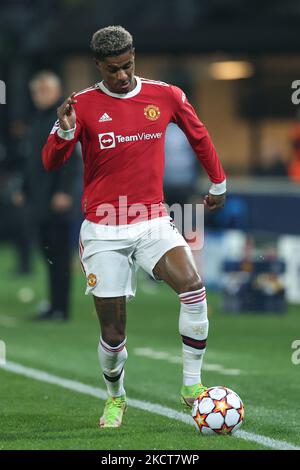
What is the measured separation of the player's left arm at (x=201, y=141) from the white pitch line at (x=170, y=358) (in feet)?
8.81

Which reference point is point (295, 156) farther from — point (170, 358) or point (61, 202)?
point (170, 358)

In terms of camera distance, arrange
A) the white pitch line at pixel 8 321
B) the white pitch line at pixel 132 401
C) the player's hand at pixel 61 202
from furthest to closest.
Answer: the white pitch line at pixel 8 321 < the player's hand at pixel 61 202 < the white pitch line at pixel 132 401

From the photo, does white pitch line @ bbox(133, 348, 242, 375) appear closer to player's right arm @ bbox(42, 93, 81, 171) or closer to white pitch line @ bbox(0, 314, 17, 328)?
white pitch line @ bbox(0, 314, 17, 328)

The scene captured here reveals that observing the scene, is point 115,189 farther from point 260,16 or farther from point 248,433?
point 260,16

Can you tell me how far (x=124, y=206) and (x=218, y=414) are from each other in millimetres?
1306

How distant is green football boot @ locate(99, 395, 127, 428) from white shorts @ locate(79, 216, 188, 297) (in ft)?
2.07

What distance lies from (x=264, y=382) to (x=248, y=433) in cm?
244

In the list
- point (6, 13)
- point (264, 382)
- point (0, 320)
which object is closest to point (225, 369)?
point (264, 382)

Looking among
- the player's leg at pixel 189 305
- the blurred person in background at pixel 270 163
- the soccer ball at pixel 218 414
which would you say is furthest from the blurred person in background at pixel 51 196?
the blurred person in background at pixel 270 163

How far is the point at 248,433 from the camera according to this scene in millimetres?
7703

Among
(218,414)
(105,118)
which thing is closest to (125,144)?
(105,118)

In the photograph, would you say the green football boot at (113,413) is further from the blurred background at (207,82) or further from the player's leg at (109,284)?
the blurred background at (207,82)

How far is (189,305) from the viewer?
7.87m

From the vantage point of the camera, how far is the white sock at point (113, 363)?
26.3 feet
